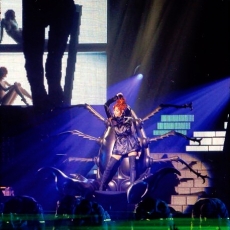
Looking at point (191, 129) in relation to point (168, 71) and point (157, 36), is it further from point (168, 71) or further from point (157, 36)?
point (157, 36)

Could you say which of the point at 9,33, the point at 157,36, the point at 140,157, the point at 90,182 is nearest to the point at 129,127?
the point at 140,157

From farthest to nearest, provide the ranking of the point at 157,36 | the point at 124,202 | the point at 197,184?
the point at 157,36, the point at 197,184, the point at 124,202

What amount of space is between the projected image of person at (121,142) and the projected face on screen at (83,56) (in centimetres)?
145

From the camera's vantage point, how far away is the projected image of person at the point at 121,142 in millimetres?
8609

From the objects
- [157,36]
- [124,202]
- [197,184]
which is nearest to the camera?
[124,202]

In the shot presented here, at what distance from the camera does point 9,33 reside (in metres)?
10.4

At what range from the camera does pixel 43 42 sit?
10383mm

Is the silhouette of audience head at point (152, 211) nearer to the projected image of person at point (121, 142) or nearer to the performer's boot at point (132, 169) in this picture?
the projected image of person at point (121, 142)

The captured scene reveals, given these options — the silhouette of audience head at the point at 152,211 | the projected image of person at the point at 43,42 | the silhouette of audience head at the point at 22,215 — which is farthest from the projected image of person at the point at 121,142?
the silhouette of audience head at the point at 22,215

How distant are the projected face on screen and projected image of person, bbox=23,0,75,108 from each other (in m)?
0.13

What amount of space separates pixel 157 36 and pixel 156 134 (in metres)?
1.93

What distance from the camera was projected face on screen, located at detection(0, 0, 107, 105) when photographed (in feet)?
33.3

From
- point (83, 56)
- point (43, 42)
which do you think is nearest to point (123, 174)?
point (83, 56)

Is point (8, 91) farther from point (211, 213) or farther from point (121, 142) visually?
point (211, 213)
